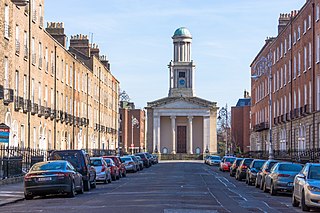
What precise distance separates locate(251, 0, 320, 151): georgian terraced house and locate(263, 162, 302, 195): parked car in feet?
78.2

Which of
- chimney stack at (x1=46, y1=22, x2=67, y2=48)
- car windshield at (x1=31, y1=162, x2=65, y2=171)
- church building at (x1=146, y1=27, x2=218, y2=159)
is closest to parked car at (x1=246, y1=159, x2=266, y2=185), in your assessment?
car windshield at (x1=31, y1=162, x2=65, y2=171)

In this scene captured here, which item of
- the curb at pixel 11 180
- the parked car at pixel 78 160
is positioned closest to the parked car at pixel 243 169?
the curb at pixel 11 180

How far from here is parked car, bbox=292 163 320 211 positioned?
2070 centimetres

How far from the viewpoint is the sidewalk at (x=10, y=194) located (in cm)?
2528

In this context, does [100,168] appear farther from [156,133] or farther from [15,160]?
[156,133]

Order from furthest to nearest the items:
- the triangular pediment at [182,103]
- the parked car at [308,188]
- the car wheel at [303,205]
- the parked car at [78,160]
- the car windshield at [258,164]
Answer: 1. the triangular pediment at [182,103]
2. the car windshield at [258,164]
3. the parked car at [78,160]
4. the car wheel at [303,205]
5. the parked car at [308,188]

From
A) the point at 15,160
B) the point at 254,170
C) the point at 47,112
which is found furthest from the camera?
the point at 47,112

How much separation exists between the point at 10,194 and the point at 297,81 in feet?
128

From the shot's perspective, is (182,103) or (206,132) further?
(182,103)

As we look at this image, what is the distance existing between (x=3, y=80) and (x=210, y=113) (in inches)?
3905

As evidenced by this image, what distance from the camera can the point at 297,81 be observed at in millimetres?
62312

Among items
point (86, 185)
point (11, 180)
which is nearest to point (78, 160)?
point (86, 185)

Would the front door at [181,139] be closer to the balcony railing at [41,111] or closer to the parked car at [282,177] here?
the balcony railing at [41,111]

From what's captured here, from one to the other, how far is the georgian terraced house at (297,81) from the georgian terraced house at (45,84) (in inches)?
708
